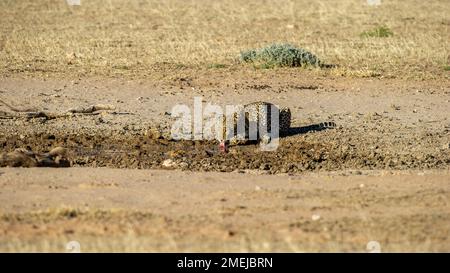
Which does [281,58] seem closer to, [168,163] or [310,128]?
[310,128]

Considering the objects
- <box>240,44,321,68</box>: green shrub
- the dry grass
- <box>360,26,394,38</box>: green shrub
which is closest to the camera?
<box>240,44,321,68</box>: green shrub

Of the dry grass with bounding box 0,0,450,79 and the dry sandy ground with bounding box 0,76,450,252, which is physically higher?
the dry grass with bounding box 0,0,450,79

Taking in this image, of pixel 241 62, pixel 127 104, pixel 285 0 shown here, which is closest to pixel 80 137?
pixel 127 104

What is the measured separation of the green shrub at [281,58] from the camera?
53.1 ft

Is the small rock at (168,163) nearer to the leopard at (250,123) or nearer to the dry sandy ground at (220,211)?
the dry sandy ground at (220,211)

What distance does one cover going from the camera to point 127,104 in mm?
13328

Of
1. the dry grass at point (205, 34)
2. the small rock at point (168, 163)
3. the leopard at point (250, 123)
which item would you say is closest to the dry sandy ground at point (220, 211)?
the small rock at point (168, 163)

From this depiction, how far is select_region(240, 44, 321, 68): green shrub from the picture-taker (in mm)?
16188

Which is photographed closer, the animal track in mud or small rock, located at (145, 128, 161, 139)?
the animal track in mud

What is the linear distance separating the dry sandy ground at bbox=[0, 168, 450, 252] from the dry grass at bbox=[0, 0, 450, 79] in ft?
20.7

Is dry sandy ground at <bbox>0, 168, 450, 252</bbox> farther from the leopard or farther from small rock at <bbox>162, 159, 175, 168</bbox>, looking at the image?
the leopard

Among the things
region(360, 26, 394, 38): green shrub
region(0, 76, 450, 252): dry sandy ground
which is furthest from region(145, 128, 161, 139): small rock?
region(360, 26, 394, 38): green shrub
